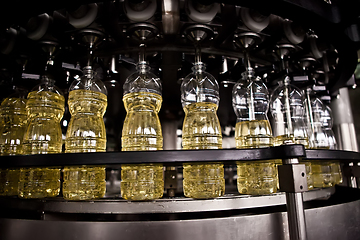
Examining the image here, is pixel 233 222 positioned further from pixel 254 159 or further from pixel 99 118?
pixel 99 118

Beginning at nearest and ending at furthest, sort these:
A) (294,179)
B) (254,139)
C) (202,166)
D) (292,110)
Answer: (294,179) → (202,166) → (254,139) → (292,110)

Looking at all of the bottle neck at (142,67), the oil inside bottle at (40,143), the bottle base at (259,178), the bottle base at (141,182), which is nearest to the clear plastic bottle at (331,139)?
the bottle base at (259,178)

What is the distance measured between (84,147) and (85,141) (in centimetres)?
3

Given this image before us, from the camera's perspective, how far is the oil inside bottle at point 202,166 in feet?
3.22

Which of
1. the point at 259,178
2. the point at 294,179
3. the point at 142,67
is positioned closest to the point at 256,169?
the point at 259,178

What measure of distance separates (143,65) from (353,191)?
1.29 meters

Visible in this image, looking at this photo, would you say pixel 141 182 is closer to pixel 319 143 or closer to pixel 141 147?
pixel 141 147

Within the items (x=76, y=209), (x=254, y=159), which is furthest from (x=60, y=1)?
(x=254, y=159)

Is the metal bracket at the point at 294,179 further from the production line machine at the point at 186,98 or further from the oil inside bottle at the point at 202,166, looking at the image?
the oil inside bottle at the point at 202,166

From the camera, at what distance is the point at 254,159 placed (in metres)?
0.75

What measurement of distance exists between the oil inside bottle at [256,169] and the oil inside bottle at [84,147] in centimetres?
59

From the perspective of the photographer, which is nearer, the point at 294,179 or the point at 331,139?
the point at 294,179

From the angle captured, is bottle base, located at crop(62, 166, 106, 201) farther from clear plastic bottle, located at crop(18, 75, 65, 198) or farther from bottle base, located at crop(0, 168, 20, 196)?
bottle base, located at crop(0, 168, 20, 196)

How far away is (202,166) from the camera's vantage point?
98 cm
